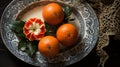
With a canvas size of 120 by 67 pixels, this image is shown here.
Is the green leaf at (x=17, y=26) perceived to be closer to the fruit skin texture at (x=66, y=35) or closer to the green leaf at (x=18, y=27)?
the green leaf at (x=18, y=27)

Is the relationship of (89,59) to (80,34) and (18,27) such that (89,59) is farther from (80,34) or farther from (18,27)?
(18,27)

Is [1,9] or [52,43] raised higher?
[1,9]

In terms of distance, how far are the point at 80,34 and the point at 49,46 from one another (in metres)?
0.14

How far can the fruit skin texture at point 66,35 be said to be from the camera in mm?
778

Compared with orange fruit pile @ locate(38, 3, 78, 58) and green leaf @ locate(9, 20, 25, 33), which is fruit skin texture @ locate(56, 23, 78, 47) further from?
green leaf @ locate(9, 20, 25, 33)

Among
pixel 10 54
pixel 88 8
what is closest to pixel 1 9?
pixel 10 54

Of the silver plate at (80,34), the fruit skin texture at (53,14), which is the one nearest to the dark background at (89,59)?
the silver plate at (80,34)

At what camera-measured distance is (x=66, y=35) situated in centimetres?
78

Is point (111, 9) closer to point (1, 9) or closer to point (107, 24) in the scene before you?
point (107, 24)

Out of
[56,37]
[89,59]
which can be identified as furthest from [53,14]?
[89,59]

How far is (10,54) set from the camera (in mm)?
851

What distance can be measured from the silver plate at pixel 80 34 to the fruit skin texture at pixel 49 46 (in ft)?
0.12

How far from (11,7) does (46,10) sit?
5.4 inches

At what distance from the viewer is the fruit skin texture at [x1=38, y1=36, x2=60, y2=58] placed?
2.51ft
